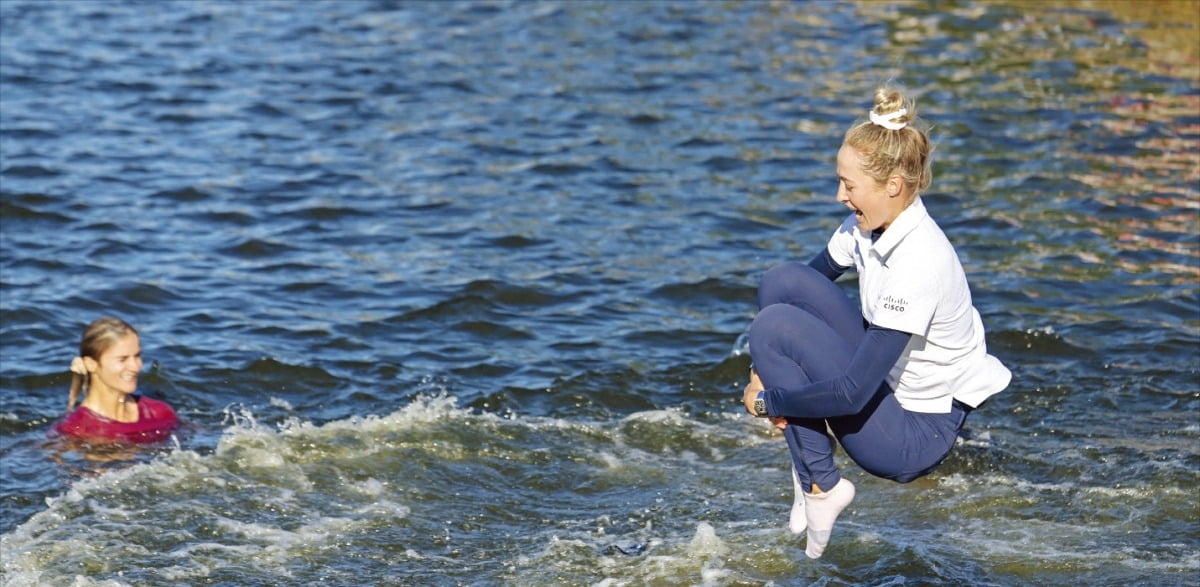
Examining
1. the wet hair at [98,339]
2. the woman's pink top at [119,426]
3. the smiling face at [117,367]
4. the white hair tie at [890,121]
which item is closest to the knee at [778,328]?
the white hair tie at [890,121]

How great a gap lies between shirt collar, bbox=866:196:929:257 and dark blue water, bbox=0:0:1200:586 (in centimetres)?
222

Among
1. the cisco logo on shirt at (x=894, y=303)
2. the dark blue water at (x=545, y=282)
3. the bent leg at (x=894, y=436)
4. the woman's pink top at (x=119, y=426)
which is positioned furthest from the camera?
the woman's pink top at (x=119, y=426)

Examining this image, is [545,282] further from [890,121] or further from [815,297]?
[890,121]

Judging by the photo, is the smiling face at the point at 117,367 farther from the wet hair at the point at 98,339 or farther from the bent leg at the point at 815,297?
the bent leg at the point at 815,297

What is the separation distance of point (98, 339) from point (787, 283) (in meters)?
5.72

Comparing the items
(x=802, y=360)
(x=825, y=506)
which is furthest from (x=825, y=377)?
(x=825, y=506)

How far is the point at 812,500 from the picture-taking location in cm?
700

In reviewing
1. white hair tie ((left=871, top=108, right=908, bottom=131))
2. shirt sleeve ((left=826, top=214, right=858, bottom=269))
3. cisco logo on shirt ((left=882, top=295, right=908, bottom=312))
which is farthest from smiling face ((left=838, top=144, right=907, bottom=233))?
shirt sleeve ((left=826, top=214, right=858, bottom=269))

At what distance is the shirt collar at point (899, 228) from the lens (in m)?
6.54

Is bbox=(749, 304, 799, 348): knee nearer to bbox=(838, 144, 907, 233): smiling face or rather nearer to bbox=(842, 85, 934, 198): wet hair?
bbox=(838, 144, 907, 233): smiling face

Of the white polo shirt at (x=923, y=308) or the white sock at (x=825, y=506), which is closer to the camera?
the white polo shirt at (x=923, y=308)

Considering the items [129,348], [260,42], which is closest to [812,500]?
[129,348]

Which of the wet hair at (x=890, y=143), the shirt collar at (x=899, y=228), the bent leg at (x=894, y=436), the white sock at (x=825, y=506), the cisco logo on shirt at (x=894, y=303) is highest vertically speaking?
the wet hair at (x=890, y=143)

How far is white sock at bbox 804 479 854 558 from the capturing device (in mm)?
6938
